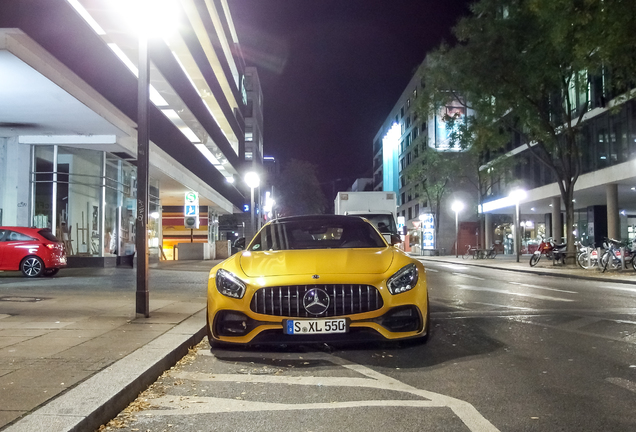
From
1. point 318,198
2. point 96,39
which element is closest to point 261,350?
point 96,39

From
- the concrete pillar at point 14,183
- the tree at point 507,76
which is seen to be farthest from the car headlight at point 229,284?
the tree at point 507,76

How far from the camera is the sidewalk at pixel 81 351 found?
3779mm

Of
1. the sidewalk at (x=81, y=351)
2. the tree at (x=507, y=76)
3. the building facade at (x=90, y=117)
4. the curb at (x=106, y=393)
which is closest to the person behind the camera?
the curb at (x=106, y=393)

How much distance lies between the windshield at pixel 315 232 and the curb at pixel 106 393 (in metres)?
1.73

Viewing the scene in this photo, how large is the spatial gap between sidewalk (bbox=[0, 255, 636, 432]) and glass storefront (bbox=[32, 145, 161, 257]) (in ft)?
29.3

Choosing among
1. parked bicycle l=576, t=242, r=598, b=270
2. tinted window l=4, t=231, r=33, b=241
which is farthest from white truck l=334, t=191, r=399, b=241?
tinted window l=4, t=231, r=33, b=241

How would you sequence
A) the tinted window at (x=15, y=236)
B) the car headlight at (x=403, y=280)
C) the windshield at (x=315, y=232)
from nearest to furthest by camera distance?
1. the car headlight at (x=403, y=280)
2. the windshield at (x=315, y=232)
3. the tinted window at (x=15, y=236)

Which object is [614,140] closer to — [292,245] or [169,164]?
[169,164]

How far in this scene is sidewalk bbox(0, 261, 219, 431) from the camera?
3.78 m

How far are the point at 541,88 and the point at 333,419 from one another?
22.8 meters

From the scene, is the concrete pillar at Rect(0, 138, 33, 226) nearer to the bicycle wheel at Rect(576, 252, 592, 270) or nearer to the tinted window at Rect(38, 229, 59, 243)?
the tinted window at Rect(38, 229, 59, 243)

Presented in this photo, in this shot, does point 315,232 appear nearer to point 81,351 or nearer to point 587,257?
point 81,351

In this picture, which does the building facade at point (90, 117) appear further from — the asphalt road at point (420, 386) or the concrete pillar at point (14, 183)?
the asphalt road at point (420, 386)

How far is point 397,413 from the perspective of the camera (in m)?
4.05
